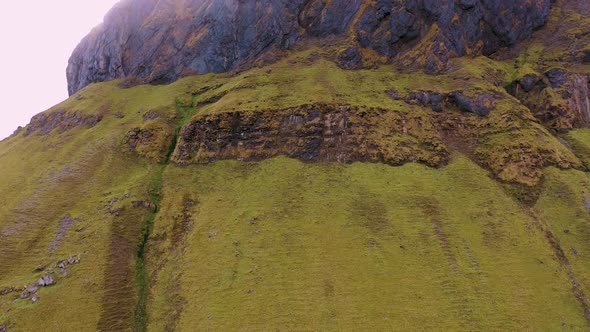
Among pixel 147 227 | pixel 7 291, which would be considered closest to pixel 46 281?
pixel 7 291

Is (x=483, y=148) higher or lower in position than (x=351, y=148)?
lower

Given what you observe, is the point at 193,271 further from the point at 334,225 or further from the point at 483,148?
the point at 483,148

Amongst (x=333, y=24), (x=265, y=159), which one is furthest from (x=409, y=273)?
(x=333, y=24)

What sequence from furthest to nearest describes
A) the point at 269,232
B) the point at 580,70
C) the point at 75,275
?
1. the point at 580,70
2. the point at 269,232
3. the point at 75,275

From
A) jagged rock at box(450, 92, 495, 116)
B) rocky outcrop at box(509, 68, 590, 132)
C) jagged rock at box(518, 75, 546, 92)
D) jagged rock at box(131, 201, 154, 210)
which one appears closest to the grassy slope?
jagged rock at box(131, 201, 154, 210)

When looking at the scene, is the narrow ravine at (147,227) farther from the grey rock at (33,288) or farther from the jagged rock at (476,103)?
the jagged rock at (476,103)

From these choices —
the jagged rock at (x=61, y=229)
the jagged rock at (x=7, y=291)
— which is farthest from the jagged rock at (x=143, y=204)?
the jagged rock at (x=7, y=291)
